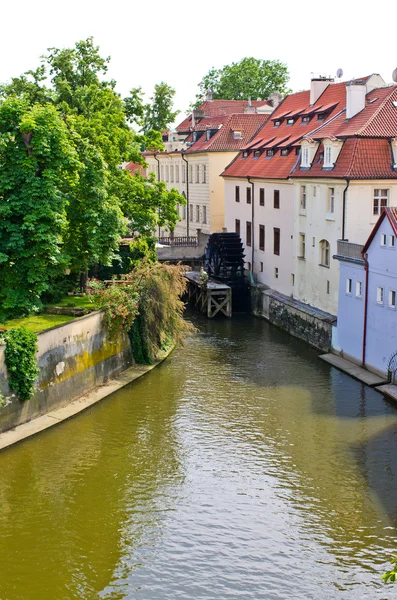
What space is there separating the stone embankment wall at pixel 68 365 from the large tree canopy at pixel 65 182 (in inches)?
66.3

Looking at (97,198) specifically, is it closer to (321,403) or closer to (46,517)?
(321,403)

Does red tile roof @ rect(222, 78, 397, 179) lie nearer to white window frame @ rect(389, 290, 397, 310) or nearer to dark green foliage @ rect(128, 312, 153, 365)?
white window frame @ rect(389, 290, 397, 310)

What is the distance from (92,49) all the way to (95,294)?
15.1 meters

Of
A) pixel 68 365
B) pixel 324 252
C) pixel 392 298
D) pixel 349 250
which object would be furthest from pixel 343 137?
pixel 68 365

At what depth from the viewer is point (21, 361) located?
21.6m

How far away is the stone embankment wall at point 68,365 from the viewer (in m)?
21.9

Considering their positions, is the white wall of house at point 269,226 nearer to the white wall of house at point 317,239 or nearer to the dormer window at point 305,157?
the white wall of house at point 317,239

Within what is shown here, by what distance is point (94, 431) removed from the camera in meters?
22.5

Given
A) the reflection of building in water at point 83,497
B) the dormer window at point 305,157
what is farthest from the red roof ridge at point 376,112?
the reflection of building in water at point 83,497

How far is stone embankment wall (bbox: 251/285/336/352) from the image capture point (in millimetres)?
31531

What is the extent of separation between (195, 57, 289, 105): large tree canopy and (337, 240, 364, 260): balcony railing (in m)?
50.7

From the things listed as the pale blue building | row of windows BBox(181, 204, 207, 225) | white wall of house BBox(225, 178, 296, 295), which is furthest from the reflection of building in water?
row of windows BBox(181, 204, 207, 225)

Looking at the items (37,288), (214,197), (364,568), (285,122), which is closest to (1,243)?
(37,288)

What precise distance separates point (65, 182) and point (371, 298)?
10.8 metres
